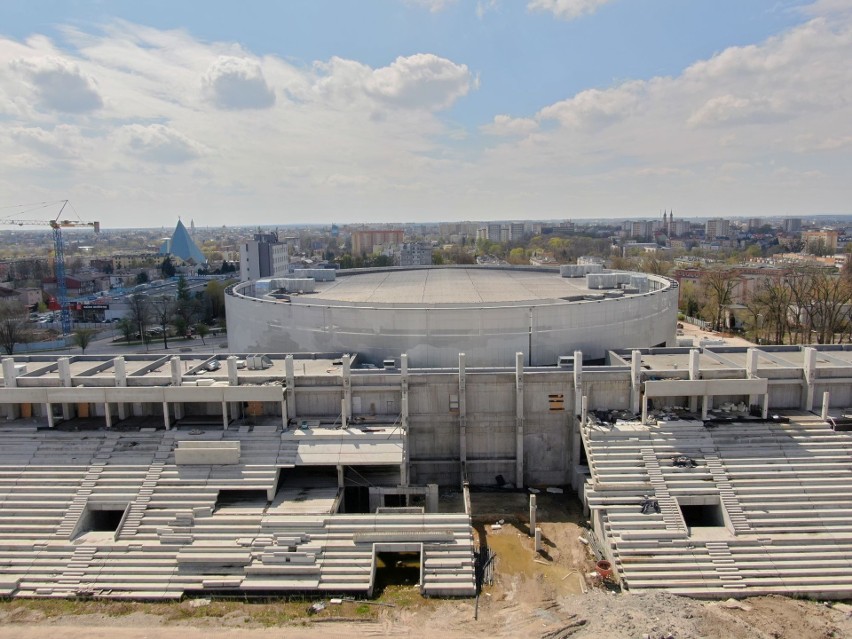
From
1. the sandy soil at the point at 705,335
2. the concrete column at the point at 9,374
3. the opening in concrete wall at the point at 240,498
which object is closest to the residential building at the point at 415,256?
the sandy soil at the point at 705,335

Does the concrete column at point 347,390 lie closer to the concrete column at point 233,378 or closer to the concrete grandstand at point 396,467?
the concrete grandstand at point 396,467

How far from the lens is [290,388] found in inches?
1252

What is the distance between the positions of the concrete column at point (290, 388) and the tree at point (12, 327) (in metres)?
58.9

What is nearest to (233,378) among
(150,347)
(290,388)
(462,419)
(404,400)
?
(290,388)

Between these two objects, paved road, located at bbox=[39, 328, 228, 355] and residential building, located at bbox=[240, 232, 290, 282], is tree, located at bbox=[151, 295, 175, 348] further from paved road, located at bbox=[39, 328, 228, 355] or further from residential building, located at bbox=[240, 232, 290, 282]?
residential building, located at bbox=[240, 232, 290, 282]

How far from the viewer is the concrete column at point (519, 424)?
32.1 metres

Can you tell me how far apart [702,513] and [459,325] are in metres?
A: 16.4

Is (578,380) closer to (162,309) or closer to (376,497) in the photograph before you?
(376,497)

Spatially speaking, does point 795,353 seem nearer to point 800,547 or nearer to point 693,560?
point 800,547

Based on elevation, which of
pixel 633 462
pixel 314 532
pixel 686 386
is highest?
pixel 686 386

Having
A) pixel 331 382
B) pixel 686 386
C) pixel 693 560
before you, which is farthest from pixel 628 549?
pixel 331 382

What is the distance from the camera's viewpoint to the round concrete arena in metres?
35.8

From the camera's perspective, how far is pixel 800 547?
2425 centimetres

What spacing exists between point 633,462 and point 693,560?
546cm
